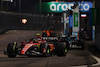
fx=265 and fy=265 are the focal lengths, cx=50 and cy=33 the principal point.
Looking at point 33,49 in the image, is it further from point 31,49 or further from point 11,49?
point 11,49

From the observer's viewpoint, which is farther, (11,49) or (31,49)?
(31,49)

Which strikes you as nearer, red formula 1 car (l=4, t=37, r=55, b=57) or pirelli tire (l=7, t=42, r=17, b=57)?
red formula 1 car (l=4, t=37, r=55, b=57)

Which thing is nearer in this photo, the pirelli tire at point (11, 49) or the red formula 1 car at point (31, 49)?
the red formula 1 car at point (31, 49)

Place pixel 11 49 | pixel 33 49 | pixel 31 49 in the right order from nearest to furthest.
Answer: pixel 11 49
pixel 31 49
pixel 33 49

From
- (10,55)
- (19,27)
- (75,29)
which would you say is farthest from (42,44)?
(19,27)

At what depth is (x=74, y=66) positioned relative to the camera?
14.7 metres

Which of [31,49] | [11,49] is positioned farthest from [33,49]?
[11,49]

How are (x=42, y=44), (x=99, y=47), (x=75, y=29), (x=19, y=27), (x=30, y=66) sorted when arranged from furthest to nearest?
(x=19, y=27), (x=75, y=29), (x=99, y=47), (x=42, y=44), (x=30, y=66)

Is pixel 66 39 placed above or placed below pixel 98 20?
below

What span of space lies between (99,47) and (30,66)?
47.6 feet

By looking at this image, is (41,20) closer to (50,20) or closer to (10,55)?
(50,20)

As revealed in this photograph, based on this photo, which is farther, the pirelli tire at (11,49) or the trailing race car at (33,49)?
the pirelli tire at (11,49)

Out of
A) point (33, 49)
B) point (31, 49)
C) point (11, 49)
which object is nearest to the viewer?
point (11, 49)

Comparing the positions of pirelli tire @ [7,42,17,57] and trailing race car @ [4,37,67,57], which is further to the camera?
pirelli tire @ [7,42,17,57]
